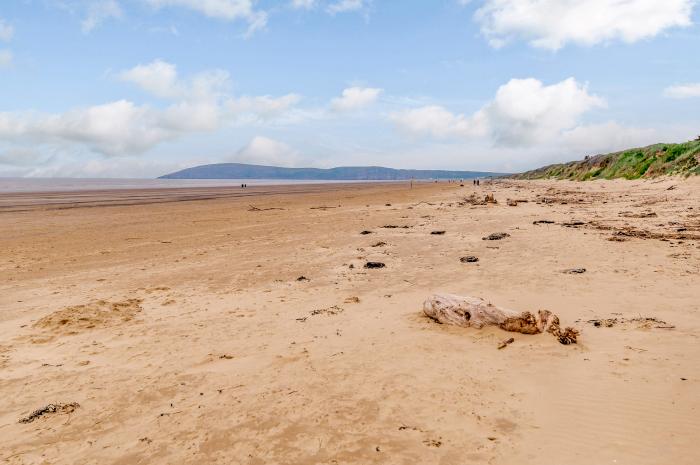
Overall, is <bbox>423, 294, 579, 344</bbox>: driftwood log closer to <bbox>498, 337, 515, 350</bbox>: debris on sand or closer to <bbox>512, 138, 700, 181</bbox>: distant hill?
<bbox>498, 337, 515, 350</bbox>: debris on sand

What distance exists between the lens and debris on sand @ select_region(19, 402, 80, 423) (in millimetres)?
4773

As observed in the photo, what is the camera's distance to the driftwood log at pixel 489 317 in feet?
21.2

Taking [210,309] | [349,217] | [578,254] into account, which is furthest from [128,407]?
[349,217]

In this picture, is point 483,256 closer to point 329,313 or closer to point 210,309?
point 329,313

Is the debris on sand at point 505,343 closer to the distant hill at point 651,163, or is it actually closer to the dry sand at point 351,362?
the dry sand at point 351,362

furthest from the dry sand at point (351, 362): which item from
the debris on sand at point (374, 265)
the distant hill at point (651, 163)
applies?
the distant hill at point (651, 163)

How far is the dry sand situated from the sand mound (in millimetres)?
47

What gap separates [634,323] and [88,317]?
9625 millimetres

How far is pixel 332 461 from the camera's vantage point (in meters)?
3.88

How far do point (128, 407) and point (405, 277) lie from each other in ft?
22.8

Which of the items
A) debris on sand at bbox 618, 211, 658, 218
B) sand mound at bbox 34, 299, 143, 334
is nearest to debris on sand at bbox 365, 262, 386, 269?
sand mound at bbox 34, 299, 143, 334

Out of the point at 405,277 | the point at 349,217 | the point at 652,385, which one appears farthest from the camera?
the point at 349,217

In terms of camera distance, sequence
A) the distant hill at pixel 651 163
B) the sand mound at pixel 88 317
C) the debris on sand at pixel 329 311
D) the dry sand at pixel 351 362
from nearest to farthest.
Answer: the dry sand at pixel 351 362
the sand mound at pixel 88 317
the debris on sand at pixel 329 311
the distant hill at pixel 651 163

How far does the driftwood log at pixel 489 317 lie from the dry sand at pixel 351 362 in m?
0.20
